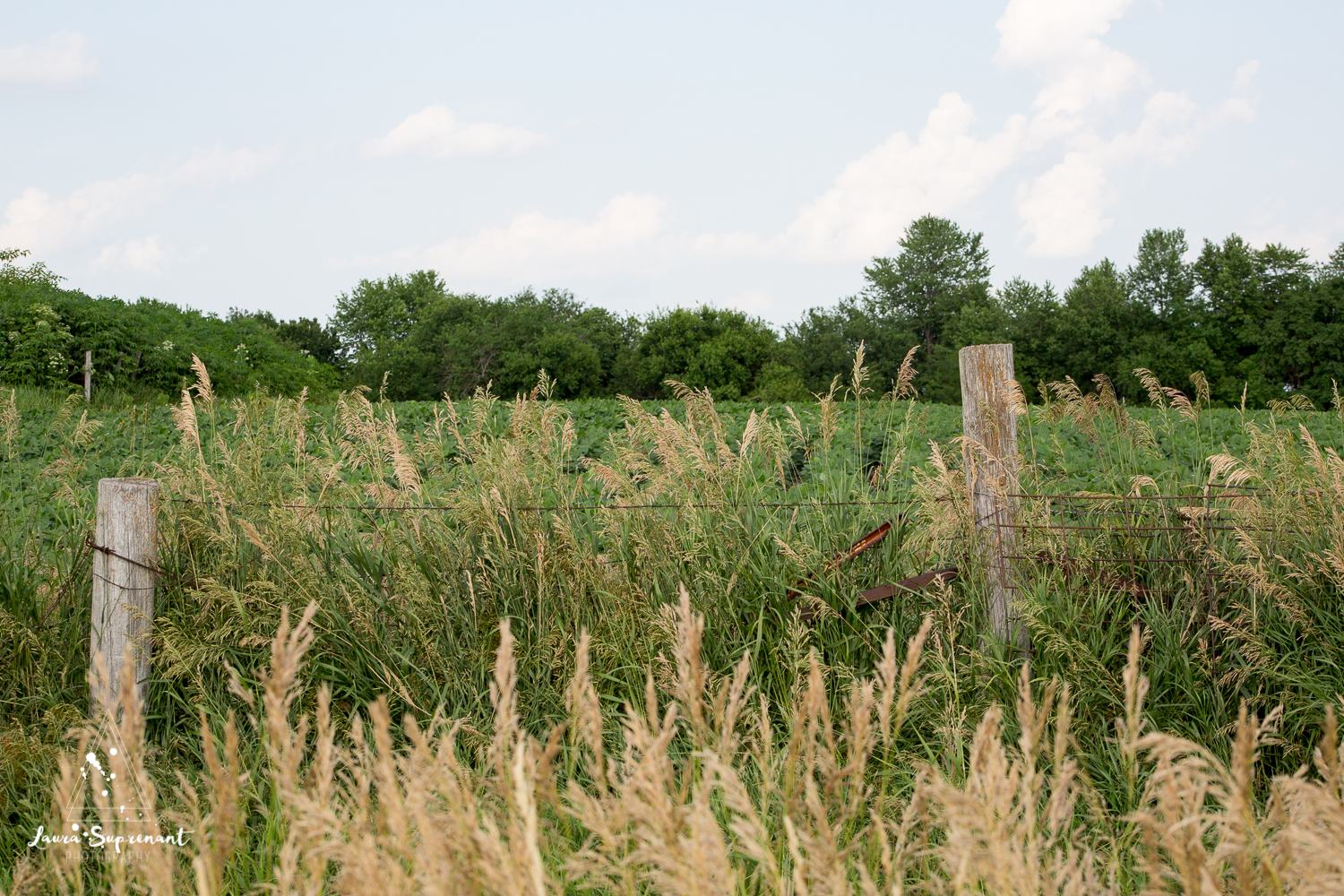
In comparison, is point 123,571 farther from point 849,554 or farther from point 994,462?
point 994,462

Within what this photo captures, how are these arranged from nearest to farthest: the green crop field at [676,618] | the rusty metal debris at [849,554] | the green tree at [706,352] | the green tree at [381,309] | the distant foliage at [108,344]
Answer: the green crop field at [676,618]
the rusty metal debris at [849,554]
the distant foliage at [108,344]
the green tree at [706,352]
the green tree at [381,309]

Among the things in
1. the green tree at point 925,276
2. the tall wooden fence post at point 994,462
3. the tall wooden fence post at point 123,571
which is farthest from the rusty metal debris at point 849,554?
the green tree at point 925,276

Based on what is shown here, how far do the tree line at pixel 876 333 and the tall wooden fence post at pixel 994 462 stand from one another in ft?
89.0

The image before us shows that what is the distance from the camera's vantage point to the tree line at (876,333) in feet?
127

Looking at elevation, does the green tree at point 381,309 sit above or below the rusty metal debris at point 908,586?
above

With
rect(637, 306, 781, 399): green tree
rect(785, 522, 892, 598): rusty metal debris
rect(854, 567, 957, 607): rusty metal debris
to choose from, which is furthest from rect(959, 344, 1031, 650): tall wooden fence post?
rect(637, 306, 781, 399): green tree

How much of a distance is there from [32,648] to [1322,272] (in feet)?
174

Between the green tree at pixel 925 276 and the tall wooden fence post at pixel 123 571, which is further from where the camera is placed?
the green tree at pixel 925 276

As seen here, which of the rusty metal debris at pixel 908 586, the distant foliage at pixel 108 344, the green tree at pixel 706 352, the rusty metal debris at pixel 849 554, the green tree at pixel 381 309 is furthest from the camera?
the green tree at pixel 381 309

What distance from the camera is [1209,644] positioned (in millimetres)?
3730

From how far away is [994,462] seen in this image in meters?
4.13

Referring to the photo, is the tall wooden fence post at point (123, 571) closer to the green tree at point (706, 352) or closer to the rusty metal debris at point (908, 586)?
the rusty metal debris at point (908, 586)

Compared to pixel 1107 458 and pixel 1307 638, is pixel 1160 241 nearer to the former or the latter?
pixel 1107 458

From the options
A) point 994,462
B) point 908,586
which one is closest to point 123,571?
point 908,586
